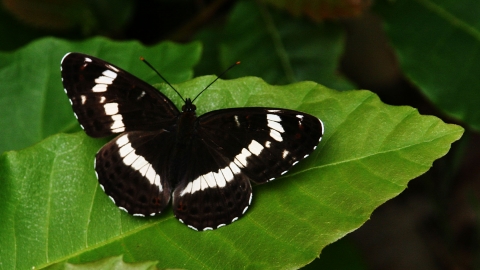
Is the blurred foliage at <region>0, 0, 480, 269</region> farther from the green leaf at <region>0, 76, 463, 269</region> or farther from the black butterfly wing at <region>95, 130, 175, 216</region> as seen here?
the black butterfly wing at <region>95, 130, 175, 216</region>

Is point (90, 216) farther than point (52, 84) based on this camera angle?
No

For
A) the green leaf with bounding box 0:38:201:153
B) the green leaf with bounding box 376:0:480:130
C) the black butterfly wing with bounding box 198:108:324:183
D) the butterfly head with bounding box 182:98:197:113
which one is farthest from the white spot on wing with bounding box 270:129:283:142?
the green leaf with bounding box 376:0:480:130

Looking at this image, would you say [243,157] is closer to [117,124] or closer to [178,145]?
[178,145]

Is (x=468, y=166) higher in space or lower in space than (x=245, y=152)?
lower

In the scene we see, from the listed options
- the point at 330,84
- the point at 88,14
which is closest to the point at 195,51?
the point at 330,84

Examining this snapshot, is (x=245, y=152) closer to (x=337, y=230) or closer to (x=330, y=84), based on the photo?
(x=337, y=230)

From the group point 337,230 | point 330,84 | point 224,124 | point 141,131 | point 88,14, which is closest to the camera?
point 337,230

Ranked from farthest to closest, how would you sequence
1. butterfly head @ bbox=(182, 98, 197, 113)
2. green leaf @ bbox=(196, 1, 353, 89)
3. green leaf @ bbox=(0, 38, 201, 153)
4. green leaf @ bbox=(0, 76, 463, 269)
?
green leaf @ bbox=(196, 1, 353, 89), green leaf @ bbox=(0, 38, 201, 153), butterfly head @ bbox=(182, 98, 197, 113), green leaf @ bbox=(0, 76, 463, 269)
